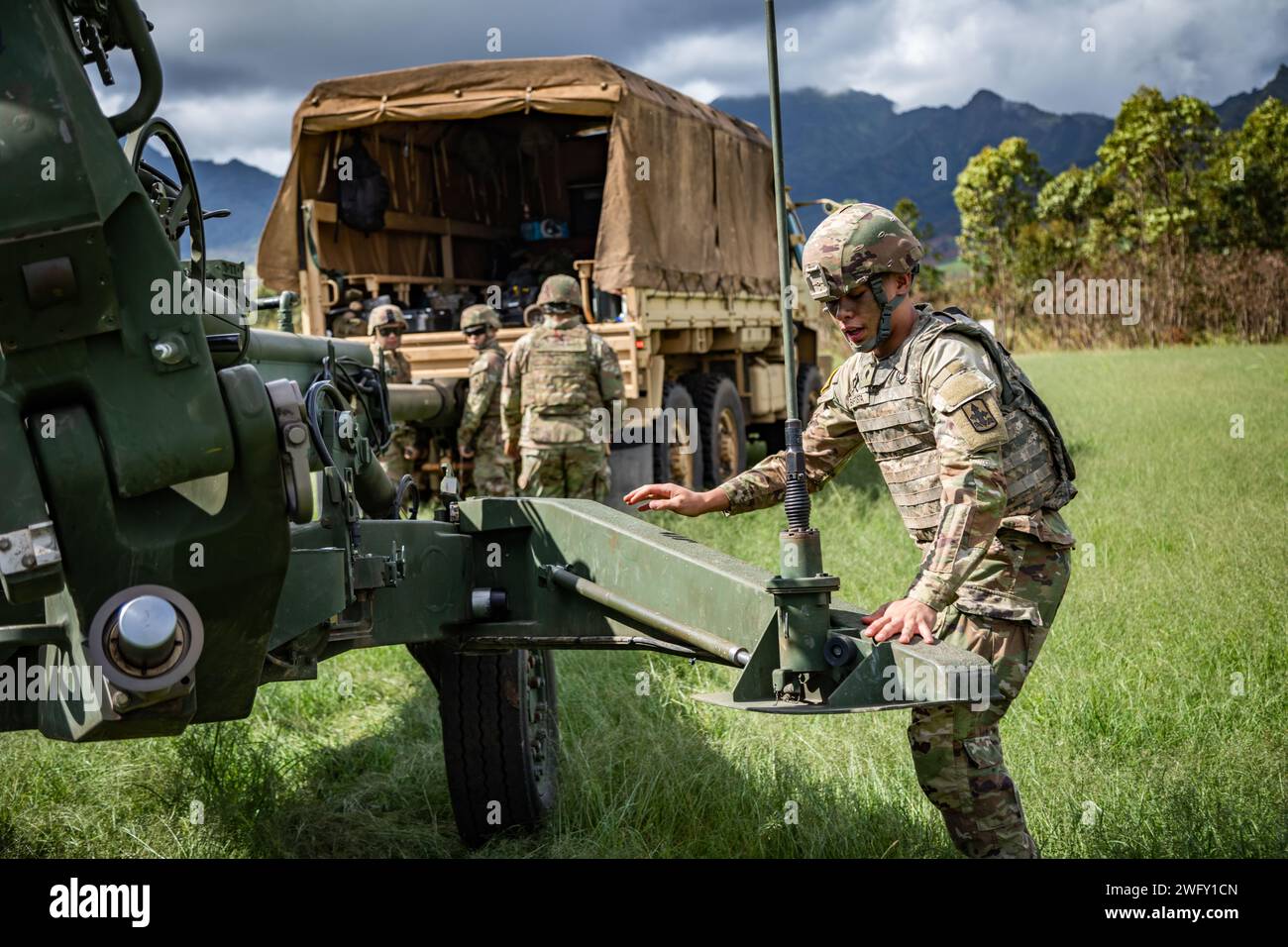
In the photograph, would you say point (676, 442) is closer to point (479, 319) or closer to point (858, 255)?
point (479, 319)

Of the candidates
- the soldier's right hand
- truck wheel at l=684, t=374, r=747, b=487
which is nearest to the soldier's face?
the soldier's right hand

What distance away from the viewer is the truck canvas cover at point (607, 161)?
32.5 ft

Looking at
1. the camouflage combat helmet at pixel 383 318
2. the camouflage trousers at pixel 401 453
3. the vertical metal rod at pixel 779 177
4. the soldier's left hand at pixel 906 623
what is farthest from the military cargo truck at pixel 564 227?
the soldier's left hand at pixel 906 623

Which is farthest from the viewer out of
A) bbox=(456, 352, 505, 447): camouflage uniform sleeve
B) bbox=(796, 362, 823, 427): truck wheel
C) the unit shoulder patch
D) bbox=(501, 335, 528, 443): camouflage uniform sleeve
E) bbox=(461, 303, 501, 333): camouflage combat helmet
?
bbox=(796, 362, 823, 427): truck wheel

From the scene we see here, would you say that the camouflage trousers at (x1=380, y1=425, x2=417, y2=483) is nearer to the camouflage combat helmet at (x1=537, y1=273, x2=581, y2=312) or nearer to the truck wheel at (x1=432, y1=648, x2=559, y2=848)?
the camouflage combat helmet at (x1=537, y1=273, x2=581, y2=312)

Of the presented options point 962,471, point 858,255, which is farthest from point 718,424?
point 962,471

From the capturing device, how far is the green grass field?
4.19 meters

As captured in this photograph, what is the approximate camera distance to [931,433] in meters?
3.40

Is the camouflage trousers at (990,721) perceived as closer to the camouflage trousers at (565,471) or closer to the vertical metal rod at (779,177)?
the vertical metal rod at (779,177)

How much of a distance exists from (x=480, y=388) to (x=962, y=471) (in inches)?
254

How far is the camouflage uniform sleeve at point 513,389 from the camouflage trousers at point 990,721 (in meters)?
5.64

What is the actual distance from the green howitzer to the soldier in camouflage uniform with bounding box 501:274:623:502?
16.5 ft

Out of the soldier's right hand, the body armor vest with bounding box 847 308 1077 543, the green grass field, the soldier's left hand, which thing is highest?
the body armor vest with bounding box 847 308 1077 543
